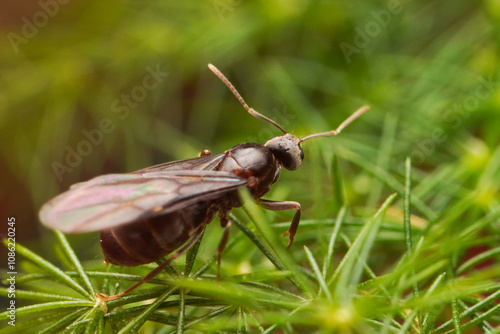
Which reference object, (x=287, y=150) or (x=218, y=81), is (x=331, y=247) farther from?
(x=218, y=81)

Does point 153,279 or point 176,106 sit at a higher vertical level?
point 176,106

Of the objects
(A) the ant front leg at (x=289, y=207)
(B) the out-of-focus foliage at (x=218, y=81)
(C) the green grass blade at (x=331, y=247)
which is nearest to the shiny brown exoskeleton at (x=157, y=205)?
(A) the ant front leg at (x=289, y=207)

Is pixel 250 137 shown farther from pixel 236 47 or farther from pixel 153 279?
pixel 153 279

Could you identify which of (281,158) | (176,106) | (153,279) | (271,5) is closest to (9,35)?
(176,106)

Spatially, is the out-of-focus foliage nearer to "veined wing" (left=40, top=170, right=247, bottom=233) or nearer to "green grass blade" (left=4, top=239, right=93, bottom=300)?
"veined wing" (left=40, top=170, right=247, bottom=233)

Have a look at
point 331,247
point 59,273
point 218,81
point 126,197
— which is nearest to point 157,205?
point 126,197

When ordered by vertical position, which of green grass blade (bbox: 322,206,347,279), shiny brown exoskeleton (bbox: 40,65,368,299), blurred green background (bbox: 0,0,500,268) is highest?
blurred green background (bbox: 0,0,500,268)

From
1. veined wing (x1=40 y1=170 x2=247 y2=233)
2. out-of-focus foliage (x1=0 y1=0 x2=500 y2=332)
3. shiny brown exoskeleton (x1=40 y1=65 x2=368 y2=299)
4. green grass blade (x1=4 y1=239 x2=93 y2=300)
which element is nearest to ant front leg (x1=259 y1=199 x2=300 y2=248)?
shiny brown exoskeleton (x1=40 y1=65 x2=368 y2=299)
